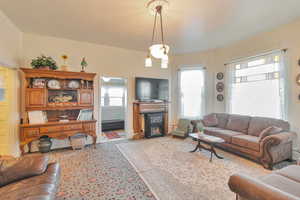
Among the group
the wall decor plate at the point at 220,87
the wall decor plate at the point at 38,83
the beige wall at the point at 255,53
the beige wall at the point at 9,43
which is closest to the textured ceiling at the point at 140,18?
the beige wall at the point at 9,43

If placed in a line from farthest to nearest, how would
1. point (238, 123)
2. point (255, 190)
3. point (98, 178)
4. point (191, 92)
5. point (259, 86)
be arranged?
1. point (191, 92)
2. point (238, 123)
3. point (259, 86)
4. point (98, 178)
5. point (255, 190)

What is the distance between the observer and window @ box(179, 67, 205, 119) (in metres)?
5.02

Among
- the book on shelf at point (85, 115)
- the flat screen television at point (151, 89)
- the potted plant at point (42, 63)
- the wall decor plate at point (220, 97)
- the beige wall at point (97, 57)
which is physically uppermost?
the beige wall at point (97, 57)

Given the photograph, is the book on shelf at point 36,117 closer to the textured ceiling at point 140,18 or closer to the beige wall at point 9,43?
the beige wall at point 9,43

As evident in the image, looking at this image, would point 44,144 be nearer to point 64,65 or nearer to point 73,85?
point 73,85

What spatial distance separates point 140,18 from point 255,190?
10.1ft

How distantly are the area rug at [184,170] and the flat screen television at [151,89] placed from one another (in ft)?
5.26

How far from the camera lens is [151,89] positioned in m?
4.86

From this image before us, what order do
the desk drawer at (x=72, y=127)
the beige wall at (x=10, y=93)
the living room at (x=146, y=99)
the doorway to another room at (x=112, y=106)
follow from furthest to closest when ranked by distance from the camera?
the doorway to another room at (x=112, y=106) → the desk drawer at (x=72, y=127) → the beige wall at (x=10, y=93) → the living room at (x=146, y=99)

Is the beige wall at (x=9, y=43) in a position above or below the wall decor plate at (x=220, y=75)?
above

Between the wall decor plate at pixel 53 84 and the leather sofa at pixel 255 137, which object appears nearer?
the leather sofa at pixel 255 137

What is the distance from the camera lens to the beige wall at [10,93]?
280 centimetres

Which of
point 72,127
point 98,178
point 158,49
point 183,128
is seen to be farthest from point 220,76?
point 72,127

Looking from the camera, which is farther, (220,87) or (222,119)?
(220,87)
